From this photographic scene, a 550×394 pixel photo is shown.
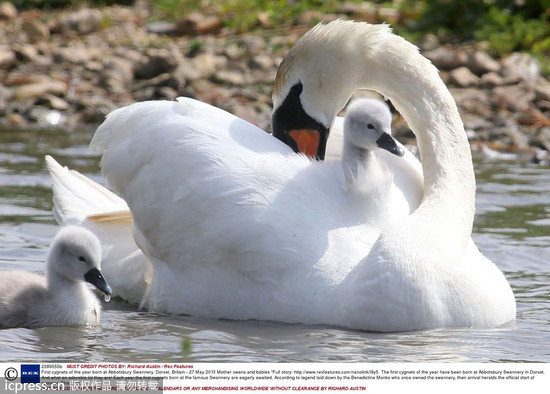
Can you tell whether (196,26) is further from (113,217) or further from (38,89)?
(113,217)

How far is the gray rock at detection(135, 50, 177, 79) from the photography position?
14867 mm

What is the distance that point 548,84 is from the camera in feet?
46.6

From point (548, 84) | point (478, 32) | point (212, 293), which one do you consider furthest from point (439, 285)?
point (478, 32)

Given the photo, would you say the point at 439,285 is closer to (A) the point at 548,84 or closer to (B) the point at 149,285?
(B) the point at 149,285

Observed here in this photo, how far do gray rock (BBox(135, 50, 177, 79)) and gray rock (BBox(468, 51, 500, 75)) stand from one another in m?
3.62

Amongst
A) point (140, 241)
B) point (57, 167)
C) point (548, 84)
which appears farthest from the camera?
point (548, 84)

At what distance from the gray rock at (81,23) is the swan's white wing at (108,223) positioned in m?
9.66

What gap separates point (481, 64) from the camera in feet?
47.8

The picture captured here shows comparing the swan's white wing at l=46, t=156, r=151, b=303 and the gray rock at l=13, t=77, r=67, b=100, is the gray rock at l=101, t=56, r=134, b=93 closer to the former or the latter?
the gray rock at l=13, t=77, r=67, b=100

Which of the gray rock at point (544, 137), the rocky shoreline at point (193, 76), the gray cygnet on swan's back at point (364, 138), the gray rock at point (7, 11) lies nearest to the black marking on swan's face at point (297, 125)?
the gray cygnet on swan's back at point (364, 138)

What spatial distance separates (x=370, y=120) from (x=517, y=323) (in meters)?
1.39

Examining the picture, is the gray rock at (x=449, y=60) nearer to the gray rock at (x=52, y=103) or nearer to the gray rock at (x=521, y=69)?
the gray rock at (x=521, y=69)

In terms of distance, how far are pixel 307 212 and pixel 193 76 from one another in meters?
8.53

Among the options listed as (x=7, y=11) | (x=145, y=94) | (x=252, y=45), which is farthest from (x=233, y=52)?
(x=7, y=11)
